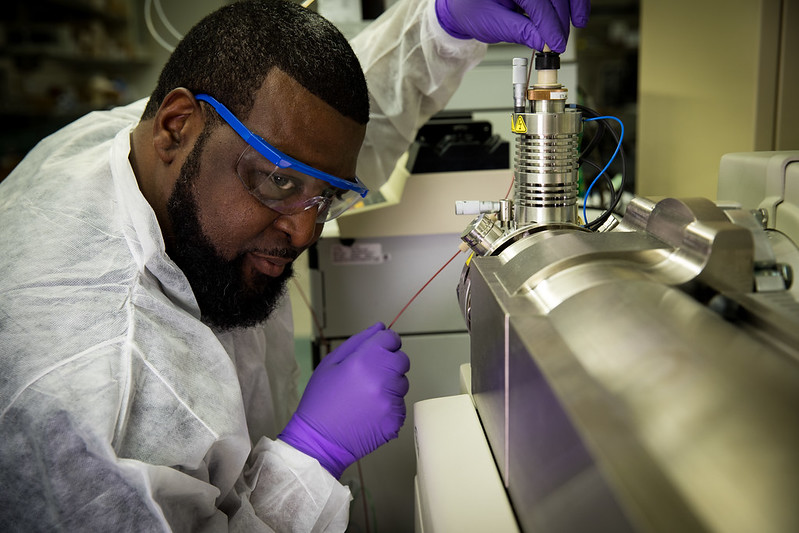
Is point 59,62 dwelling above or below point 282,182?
above

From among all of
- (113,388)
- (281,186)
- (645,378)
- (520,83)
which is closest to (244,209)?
(281,186)

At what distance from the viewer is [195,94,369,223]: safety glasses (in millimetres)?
909

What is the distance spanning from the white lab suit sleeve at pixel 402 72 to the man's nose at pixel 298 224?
1.43ft

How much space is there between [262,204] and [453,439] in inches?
19.0

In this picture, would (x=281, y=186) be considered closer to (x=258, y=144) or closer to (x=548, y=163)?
(x=258, y=144)

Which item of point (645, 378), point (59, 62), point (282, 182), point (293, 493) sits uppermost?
point (59, 62)

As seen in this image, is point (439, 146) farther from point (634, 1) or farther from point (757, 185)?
point (634, 1)

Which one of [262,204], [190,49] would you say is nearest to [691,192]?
[262,204]

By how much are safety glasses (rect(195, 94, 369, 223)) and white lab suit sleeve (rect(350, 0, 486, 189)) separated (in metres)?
0.41

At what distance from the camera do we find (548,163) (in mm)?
793

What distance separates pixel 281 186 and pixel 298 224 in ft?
0.26

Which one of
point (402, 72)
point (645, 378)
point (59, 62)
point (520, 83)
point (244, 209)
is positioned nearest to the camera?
point (645, 378)

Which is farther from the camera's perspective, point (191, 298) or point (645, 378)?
point (191, 298)

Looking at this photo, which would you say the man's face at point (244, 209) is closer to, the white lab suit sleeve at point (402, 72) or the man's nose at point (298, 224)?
the man's nose at point (298, 224)
